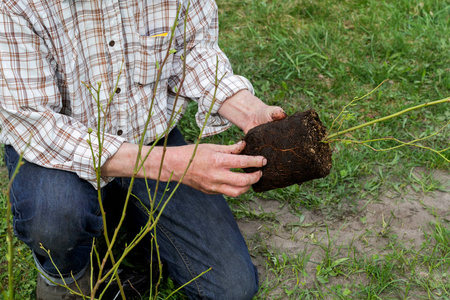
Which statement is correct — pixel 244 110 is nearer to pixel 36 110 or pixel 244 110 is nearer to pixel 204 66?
pixel 204 66

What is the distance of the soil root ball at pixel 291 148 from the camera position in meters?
1.97

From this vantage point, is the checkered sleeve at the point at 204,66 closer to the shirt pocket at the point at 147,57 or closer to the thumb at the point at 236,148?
the shirt pocket at the point at 147,57

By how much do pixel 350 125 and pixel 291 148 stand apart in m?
1.41

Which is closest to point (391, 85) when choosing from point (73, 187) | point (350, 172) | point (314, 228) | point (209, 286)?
point (350, 172)

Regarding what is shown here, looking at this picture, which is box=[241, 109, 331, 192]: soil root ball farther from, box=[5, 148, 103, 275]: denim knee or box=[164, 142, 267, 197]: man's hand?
box=[5, 148, 103, 275]: denim knee

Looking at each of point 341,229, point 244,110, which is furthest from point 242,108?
point 341,229

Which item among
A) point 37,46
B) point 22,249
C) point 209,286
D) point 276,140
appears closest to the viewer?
point 37,46

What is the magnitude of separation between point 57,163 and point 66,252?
14.1 inches

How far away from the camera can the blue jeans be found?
Result: 195 cm

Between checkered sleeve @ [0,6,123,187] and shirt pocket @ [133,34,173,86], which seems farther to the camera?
shirt pocket @ [133,34,173,86]

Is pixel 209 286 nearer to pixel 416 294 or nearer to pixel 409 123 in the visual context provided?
pixel 416 294

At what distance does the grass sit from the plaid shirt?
0.73 metres

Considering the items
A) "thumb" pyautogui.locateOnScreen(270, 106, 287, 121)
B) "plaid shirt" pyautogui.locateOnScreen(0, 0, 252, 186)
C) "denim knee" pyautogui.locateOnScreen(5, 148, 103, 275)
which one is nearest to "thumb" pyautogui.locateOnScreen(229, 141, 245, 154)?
"thumb" pyautogui.locateOnScreen(270, 106, 287, 121)

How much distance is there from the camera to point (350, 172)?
2.90 meters
